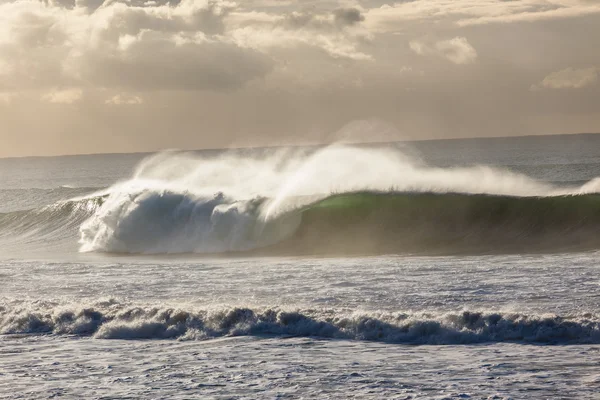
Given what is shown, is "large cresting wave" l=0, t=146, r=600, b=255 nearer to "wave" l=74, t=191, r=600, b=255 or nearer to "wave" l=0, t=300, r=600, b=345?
"wave" l=74, t=191, r=600, b=255

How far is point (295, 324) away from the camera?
11383 mm

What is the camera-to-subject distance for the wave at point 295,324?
1030 centimetres

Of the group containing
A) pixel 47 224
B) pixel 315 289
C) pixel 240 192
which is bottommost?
pixel 315 289

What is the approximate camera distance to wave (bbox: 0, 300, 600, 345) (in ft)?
33.8

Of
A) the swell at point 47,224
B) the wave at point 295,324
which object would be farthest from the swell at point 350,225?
the wave at point 295,324

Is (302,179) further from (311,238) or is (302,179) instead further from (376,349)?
(376,349)

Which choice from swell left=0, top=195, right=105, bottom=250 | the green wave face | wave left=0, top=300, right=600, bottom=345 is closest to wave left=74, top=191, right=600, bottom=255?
the green wave face

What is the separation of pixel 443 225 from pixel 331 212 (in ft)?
12.5

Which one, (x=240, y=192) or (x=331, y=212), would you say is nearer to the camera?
(x=331, y=212)

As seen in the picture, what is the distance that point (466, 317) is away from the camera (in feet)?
35.5

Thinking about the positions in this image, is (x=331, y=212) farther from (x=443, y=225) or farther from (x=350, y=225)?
(x=443, y=225)

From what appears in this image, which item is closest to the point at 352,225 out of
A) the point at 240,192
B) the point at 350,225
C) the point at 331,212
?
the point at 350,225

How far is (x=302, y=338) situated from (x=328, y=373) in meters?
1.88

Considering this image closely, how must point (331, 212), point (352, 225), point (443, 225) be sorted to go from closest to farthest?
point (443, 225)
point (352, 225)
point (331, 212)
